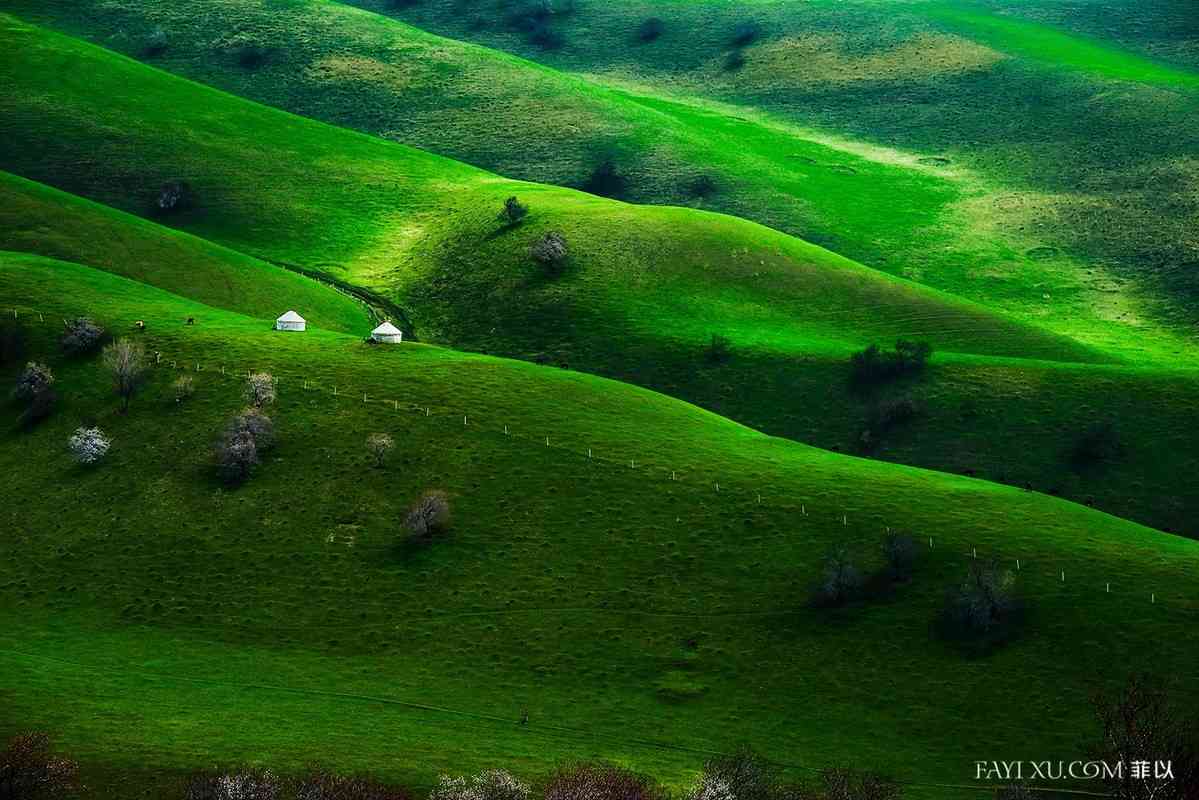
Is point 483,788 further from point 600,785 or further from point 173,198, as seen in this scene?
point 173,198

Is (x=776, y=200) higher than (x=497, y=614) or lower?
higher

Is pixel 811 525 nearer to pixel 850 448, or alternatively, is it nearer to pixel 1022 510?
pixel 1022 510

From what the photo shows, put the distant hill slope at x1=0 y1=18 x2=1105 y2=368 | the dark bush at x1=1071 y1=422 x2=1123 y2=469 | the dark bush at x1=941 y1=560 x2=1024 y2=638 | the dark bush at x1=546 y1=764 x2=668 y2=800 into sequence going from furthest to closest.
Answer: the distant hill slope at x1=0 y1=18 x2=1105 y2=368
the dark bush at x1=1071 y1=422 x2=1123 y2=469
the dark bush at x1=941 y1=560 x2=1024 y2=638
the dark bush at x1=546 y1=764 x2=668 y2=800

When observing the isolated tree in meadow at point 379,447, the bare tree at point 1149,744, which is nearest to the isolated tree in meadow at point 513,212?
the isolated tree in meadow at point 379,447

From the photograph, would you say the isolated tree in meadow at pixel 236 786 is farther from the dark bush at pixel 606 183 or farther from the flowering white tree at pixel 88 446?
the dark bush at pixel 606 183

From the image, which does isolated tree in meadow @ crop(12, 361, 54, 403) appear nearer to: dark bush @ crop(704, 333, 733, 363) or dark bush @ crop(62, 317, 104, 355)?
dark bush @ crop(62, 317, 104, 355)

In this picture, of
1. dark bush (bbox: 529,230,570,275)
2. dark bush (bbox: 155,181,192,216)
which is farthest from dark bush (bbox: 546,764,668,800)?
dark bush (bbox: 155,181,192,216)

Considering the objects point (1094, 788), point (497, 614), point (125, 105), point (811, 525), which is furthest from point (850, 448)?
point (125, 105)
